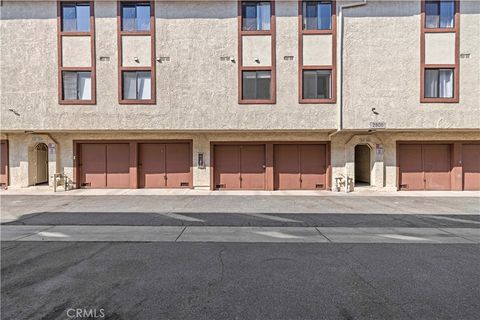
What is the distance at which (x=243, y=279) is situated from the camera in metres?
4.16

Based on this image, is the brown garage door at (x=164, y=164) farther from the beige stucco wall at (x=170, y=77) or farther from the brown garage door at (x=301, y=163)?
the brown garage door at (x=301, y=163)

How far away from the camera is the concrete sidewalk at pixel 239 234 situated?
239 inches

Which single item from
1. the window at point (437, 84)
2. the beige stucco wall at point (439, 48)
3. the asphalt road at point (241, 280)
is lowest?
the asphalt road at point (241, 280)

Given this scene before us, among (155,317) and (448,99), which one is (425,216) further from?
(155,317)

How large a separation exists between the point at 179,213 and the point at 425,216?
26.4 feet

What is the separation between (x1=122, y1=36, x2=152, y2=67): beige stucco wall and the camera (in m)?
13.0

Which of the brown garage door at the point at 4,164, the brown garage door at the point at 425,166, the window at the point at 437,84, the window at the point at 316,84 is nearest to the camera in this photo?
the window at the point at 437,84

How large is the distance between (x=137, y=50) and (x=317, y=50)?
29.4 feet

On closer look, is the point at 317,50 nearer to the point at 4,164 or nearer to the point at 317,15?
the point at 317,15

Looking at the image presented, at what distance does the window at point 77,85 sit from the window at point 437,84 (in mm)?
16789

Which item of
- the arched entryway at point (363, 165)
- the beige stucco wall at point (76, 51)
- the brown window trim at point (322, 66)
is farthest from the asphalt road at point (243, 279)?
the beige stucco wall at point (76, 51)

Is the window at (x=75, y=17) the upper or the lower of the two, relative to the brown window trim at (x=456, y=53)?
upper

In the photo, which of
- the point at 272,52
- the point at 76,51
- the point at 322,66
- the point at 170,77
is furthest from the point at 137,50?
the point at 322,66

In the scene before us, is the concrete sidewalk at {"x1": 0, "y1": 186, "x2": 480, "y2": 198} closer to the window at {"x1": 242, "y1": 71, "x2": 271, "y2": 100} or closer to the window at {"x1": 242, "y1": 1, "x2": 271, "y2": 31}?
the window at {"x1": 242, "y1": 71, "x2": 271, "y2": 100}
